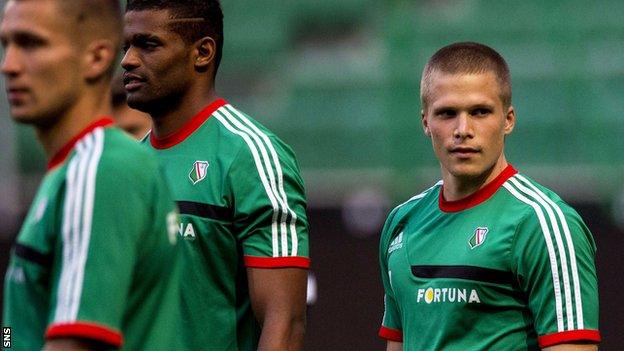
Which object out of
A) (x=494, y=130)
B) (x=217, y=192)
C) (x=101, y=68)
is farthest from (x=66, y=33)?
(x=494, y=130)

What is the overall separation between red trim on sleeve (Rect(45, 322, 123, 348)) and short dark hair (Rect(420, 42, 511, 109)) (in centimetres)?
200

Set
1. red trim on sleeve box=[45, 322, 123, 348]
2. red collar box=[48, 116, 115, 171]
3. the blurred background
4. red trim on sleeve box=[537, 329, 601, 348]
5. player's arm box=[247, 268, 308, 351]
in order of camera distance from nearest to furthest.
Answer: red trim on sleeve box=[45, 322, 123, 348] → red collar box=[48, 116, 115, 171] → red trim on sleeve box=[537, 329, 601, 348] → player's arm box=[247, 268, 308, 351] → the blurred background

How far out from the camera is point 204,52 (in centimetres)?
425

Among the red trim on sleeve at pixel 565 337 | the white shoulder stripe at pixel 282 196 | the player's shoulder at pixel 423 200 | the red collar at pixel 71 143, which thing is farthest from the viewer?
the player's shoulder at pixel 423 200

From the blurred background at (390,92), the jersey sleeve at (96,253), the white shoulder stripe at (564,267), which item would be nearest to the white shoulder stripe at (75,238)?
the jersey sleeve at (96,253)

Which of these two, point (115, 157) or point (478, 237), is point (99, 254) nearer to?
point (115, 157)

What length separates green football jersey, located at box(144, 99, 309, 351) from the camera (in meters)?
3.95

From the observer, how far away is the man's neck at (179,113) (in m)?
4.19

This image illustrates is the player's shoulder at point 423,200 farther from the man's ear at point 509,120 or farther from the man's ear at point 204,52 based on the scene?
the man's ear at point 204,52

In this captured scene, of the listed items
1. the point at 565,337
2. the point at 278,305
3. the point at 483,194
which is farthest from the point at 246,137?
the point at 565,337

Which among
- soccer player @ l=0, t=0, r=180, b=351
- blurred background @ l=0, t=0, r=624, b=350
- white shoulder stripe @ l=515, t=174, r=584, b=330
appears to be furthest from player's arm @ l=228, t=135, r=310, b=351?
blurred background @ l=0, t=0, r=624, b=350

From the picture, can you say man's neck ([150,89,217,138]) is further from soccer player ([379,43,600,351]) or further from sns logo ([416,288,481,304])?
sns logo ([416,288,481,304])

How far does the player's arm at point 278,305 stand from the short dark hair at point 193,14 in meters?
0.78

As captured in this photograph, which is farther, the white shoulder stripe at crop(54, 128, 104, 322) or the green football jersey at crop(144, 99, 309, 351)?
the green football jersey at crop(144, 99, 309, 351)
